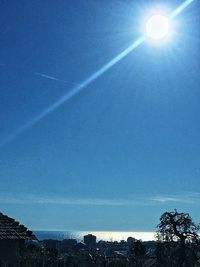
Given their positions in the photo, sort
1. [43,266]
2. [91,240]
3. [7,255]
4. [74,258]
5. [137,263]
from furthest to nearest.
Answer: [91,240], [74,258], [137,263], [43,266], [7,255]

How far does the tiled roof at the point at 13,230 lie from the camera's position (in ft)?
68.7

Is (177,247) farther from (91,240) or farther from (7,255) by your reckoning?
(91,240)

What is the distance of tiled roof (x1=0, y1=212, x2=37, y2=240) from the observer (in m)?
20.9

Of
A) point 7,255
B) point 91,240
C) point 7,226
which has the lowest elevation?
point 7,255

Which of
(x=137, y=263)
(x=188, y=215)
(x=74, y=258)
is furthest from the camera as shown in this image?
(x=74, y=258)

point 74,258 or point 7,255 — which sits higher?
point 74,258

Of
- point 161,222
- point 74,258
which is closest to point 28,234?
point 161,222

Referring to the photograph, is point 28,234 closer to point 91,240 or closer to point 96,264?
point 96,264

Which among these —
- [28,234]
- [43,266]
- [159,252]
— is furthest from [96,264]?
[28,234]

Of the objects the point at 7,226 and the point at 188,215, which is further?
the point at 188,215

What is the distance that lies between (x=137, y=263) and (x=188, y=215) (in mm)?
38929

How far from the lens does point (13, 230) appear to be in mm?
21594

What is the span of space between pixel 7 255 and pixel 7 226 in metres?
1.43

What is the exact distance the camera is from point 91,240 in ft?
654
